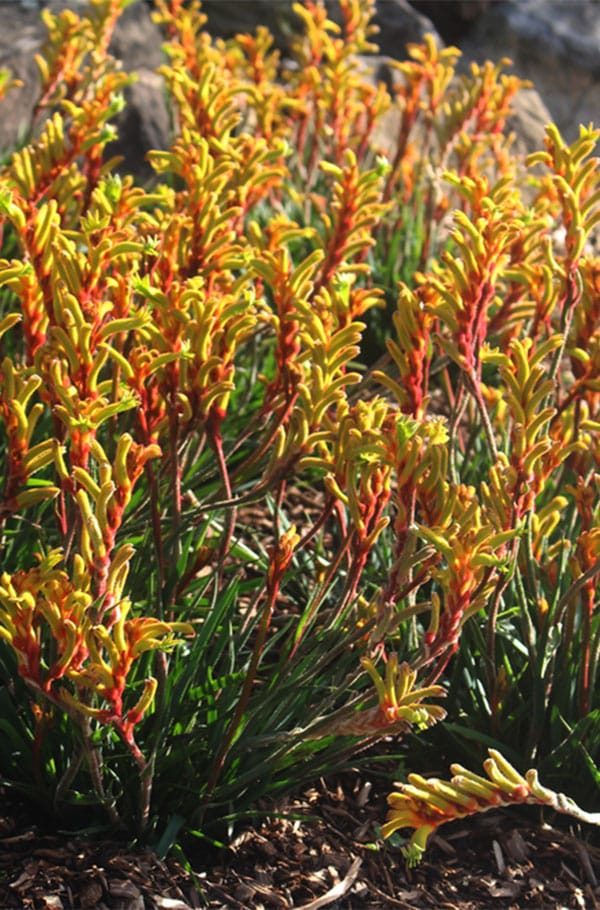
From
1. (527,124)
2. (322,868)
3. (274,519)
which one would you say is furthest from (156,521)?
(527,124)

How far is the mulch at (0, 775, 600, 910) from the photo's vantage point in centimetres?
245

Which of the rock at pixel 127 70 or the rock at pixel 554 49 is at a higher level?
the rock at pixel 554 49

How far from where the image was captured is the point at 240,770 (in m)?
2.61

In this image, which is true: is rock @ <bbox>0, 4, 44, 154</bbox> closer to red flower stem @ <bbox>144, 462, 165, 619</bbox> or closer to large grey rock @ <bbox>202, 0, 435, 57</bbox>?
large grey rock @ <bbox>202, 0, 435, 57</bbox>

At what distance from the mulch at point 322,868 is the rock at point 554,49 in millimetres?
7862

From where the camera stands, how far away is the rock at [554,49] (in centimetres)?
996

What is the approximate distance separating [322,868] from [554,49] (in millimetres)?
8717

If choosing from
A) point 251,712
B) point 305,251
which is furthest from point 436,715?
point 305,251

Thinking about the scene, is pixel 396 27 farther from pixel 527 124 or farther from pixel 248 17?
pixel 527 124

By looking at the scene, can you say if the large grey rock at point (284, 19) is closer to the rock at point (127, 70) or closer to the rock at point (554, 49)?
the rock at point (554, 49)

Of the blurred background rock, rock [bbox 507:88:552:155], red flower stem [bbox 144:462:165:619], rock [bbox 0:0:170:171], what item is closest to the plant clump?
red flower stem [bbox 144:462:165:619]

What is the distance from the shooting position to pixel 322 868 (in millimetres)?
2660

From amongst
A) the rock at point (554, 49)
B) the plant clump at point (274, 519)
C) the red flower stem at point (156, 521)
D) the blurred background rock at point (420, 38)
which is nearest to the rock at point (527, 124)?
the blurred background rock at point (420, 38)

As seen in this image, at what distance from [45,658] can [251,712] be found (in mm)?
450
